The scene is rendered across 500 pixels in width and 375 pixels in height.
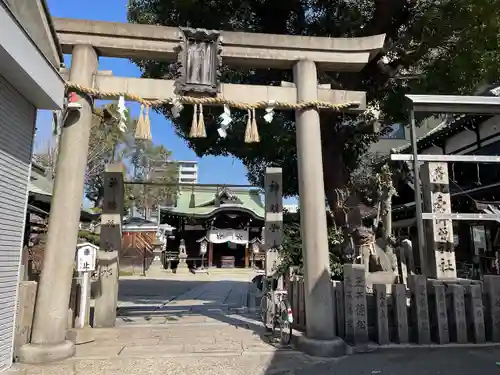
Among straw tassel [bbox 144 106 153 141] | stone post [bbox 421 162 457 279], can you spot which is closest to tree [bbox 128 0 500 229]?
straw tassel [bbox 144 106 153 141]

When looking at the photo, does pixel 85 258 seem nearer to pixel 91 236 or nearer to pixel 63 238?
pixel 63 238

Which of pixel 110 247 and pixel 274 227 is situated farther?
pixel 274 227

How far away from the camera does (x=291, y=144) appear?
11383 mm

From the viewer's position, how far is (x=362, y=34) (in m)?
9.39

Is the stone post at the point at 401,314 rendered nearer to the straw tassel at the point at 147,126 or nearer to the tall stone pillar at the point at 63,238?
the straw tassel at the point at 147,126

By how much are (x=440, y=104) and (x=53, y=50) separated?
681 cm

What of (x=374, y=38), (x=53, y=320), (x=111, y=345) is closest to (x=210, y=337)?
(x=111, y=345)

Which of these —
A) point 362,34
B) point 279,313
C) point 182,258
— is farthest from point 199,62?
point 182,258

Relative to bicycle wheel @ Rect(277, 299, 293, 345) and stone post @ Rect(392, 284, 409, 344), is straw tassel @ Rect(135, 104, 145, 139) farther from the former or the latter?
stone post @ Rect(392, 284, 409, 344)

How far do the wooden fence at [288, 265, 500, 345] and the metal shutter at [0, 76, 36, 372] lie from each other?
463 centimetres

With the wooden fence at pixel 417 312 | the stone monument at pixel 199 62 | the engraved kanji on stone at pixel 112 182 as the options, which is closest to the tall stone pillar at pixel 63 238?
the stone monument at pixel 199 62

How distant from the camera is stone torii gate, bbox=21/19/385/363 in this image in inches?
215

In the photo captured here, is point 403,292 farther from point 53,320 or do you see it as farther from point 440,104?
point 53,320

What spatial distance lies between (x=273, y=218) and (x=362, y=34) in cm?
501
